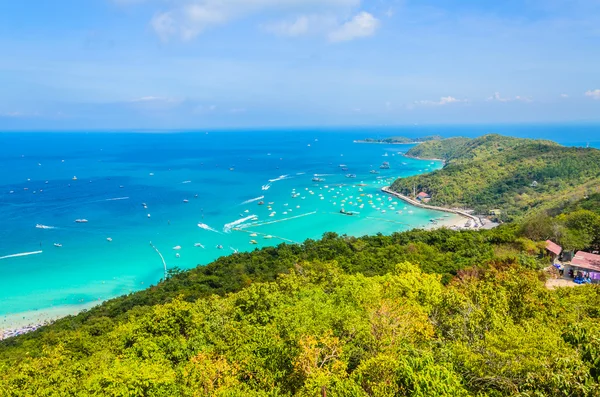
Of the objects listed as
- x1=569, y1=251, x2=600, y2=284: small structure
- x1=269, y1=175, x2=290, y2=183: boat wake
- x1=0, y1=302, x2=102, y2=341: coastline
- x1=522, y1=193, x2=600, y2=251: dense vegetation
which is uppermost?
x1=522, y1=193, x2=600, y2=251: dense vegetation

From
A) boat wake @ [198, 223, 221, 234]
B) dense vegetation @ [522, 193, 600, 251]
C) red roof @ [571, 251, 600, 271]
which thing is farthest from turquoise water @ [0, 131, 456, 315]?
red roof @ [571, 251, 600, 271]

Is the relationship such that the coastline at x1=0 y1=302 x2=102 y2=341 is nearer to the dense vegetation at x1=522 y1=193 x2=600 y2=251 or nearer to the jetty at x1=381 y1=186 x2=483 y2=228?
the dense vegetation at x1=522 y1=193 x2=600 y2=251

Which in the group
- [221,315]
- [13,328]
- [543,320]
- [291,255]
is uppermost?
[543,320]

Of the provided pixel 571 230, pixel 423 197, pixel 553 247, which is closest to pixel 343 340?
pixel 553 247

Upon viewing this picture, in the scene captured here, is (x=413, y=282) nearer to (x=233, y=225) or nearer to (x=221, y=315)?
(x=221, y=315)

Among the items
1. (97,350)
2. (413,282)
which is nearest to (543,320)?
(413,282)

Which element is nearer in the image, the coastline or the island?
the island
